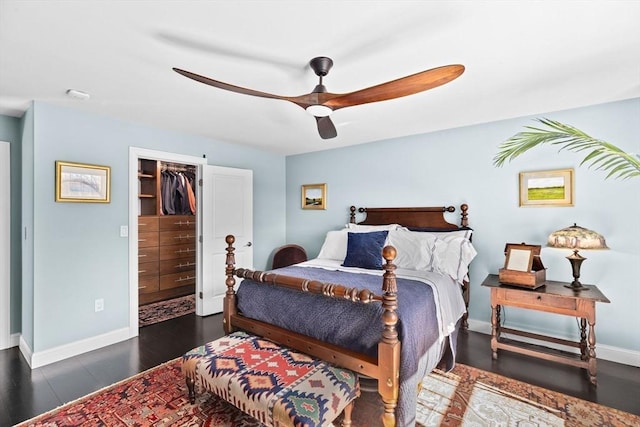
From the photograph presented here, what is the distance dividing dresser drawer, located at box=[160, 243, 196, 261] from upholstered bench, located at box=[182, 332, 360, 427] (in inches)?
125

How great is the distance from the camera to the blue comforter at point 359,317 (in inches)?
76.8

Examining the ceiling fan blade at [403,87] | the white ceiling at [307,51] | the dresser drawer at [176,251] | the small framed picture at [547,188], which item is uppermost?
the white ceiling at [307,51]

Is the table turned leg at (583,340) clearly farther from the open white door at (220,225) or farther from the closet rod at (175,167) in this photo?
the closet rod at (175,167)

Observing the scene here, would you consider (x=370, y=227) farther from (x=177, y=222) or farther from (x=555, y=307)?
(x=177, y=222)

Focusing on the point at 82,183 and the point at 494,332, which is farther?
the point at 82,183

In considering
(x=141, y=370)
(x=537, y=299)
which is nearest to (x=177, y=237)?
(x=141, y=370)

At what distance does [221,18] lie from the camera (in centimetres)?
165

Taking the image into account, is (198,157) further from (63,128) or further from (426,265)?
(426,265)

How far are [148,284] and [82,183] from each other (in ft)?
7.03

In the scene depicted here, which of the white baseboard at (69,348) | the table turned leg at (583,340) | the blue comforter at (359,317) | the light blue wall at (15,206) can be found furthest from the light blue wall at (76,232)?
the table turned leg at (583,340)

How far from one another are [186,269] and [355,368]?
4.10 m

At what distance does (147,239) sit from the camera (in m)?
4.74

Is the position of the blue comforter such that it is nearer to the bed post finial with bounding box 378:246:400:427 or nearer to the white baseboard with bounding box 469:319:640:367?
the bed post finial with bounding box 378:246:400:427

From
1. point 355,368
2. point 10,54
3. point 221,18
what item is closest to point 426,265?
point 355,368
